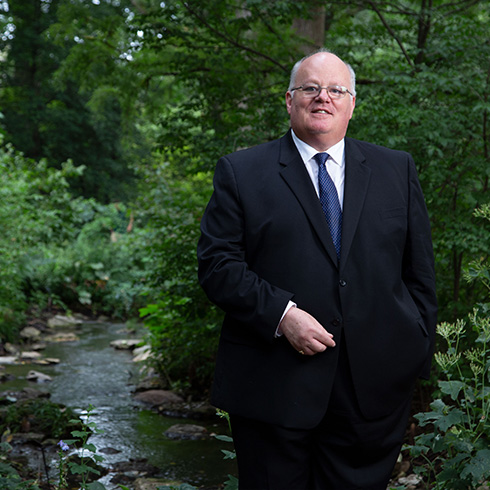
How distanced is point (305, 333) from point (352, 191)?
539 mm

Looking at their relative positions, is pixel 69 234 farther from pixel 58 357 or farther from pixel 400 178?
pixel 400 178

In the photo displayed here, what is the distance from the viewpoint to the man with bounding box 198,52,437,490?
2.15 metres

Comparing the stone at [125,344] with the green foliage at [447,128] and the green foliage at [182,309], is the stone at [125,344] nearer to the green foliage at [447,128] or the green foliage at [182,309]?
the green foliage at [182,309]

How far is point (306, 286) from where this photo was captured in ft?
7.14

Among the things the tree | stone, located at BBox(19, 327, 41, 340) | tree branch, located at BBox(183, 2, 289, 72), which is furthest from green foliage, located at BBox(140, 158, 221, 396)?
the tree

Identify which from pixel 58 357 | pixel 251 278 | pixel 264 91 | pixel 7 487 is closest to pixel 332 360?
pixel 251 278

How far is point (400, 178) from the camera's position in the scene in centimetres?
242

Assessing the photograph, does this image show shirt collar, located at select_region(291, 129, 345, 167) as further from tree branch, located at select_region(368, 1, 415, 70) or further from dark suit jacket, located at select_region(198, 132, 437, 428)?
tree branch, located at select_region(368, 1, 415, 70)

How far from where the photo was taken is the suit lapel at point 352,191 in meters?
2.21

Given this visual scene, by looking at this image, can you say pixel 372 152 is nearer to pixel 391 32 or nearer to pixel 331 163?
pixel 331 163

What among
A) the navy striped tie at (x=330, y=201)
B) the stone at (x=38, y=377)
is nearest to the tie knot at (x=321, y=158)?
the navy striped tie at (x=330, y=201)

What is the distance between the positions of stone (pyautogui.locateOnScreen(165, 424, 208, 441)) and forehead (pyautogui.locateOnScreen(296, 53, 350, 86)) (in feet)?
11.8

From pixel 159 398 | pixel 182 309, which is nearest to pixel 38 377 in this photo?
pixel 159 398

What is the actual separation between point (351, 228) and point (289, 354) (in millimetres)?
470
